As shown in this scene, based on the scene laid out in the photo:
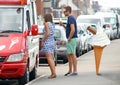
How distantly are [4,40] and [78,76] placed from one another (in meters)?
3.34

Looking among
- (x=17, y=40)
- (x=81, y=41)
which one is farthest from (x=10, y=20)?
(x=81, y=41)

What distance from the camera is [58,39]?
24391 millimetres

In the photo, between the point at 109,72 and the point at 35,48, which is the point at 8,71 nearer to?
the point at 35,48

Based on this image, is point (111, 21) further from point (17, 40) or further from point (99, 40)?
point (17, 40)

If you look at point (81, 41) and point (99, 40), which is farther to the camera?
point (81, 41)

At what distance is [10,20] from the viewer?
51.4 feet

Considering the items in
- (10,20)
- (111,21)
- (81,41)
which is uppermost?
(10,20)

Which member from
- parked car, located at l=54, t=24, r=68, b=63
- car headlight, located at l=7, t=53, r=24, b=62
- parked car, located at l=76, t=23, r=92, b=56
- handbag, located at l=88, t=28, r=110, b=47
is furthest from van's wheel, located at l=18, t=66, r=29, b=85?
parked car, located at l=76, t=23, r=92, b=56

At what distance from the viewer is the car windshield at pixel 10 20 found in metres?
15.6

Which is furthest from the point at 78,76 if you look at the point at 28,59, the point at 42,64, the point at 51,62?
the point at 42,64

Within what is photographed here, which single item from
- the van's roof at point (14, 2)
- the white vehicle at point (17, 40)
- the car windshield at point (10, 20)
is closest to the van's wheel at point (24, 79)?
the white vehicle at point (17, 40)

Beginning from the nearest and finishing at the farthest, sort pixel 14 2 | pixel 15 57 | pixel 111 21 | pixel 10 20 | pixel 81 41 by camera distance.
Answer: pixel 15 57, pixel 10 20, pixel 14 2, pixel 81 41, pixel 111 21

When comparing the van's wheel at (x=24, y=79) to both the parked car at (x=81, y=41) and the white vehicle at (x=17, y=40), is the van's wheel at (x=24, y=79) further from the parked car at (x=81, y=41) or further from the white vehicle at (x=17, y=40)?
the parked car at (x=81, y=41)

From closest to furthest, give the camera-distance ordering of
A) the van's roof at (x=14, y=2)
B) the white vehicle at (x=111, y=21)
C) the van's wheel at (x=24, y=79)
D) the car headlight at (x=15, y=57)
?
the car headlight at (x=15, y=57)
the van's wheel at (x=24, y=79)
the van's roof at (x=14, y=2)
the white vehicle at (x=111, y=21)
